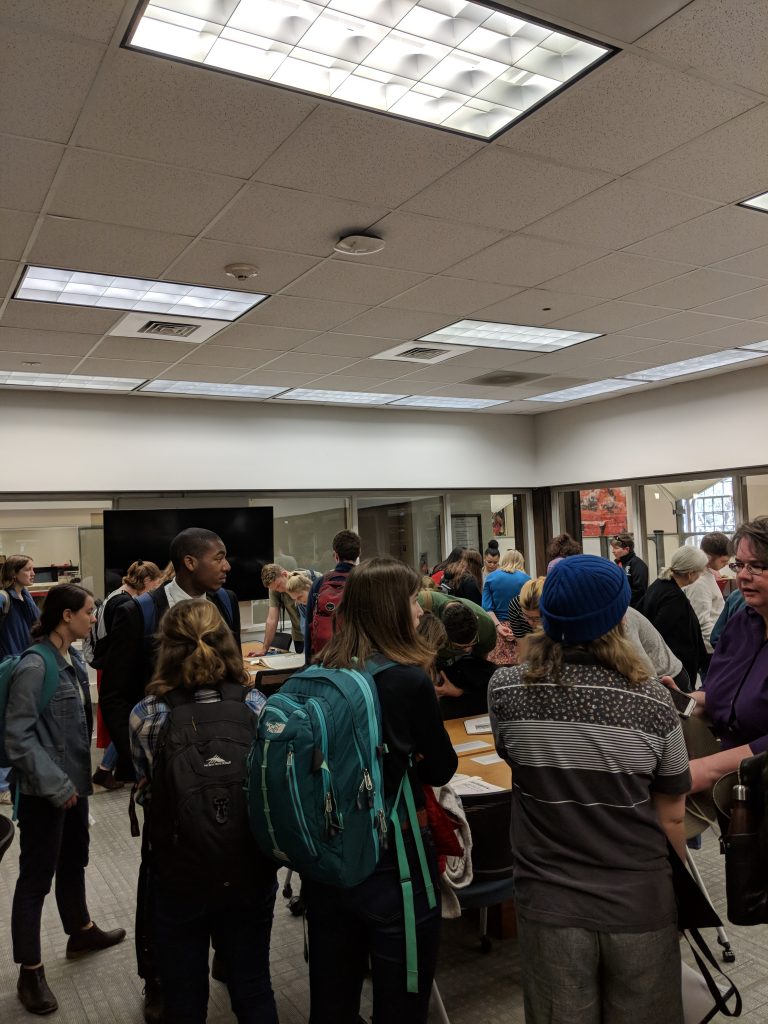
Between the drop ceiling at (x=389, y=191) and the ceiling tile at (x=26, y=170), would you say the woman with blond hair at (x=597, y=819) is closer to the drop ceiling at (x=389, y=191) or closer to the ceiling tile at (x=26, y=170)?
the drop ceiling at (x=389, y=191)

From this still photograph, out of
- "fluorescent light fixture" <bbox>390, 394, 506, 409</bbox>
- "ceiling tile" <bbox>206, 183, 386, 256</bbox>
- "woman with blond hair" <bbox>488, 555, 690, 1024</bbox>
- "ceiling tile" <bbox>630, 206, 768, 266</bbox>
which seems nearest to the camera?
"woman with blond hair" <bbox>488, 555, 690, 1024</bbox>

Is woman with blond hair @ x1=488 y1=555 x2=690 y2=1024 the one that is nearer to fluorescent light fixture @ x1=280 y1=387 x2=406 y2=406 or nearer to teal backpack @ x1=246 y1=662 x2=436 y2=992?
teal backpack @ x1=246 y1=662 x2=436 y2=992

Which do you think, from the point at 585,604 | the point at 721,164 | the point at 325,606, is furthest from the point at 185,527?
the point at 585,604

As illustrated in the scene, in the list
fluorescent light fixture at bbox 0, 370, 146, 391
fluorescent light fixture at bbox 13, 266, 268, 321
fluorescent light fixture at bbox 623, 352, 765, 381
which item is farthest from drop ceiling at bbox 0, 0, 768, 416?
fluorescent light fixture at bbox 623, 352, 765, 381

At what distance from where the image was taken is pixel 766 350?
22.0 ft

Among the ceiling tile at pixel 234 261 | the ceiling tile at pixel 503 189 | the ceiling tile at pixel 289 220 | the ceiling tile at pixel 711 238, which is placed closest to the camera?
the ceiling tile at pixel 503 189

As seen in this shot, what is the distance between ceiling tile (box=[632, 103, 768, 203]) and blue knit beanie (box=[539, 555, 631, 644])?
2045 millimetres

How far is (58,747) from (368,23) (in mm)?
2670

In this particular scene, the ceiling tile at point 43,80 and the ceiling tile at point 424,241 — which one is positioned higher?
A: the ceiling tile at point 424,241

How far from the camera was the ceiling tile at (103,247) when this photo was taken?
3.61 meters

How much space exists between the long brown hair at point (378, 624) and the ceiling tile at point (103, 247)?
2.44 m

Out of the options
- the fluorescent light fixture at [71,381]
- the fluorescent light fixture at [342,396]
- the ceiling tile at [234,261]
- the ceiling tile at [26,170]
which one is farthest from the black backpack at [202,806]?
the fluorescent light fixture at [342,396]

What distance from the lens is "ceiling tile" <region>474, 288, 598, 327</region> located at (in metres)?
4.92

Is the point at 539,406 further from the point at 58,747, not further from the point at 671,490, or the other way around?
→ the point at 58,747
